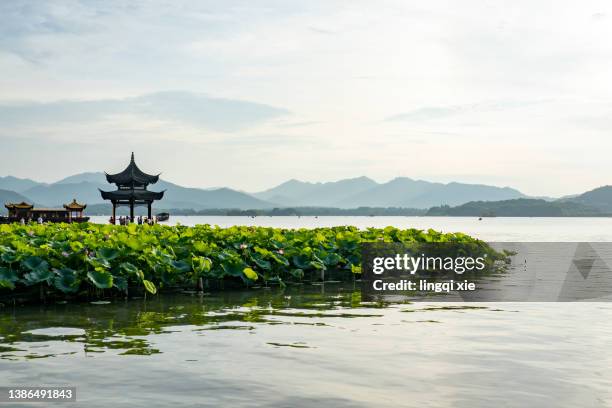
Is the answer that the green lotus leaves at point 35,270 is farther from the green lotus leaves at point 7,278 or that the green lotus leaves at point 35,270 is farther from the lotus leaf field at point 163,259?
the green lotus leaves at point 7,278

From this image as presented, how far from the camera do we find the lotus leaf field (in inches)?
535

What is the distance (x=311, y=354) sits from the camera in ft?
29.5

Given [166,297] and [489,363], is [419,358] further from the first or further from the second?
[166,297]

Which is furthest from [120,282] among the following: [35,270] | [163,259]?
[35,270]

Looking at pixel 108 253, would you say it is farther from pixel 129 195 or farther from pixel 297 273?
pixel 129 195

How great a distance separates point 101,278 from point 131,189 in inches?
1745

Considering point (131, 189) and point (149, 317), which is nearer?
point (149, 317)

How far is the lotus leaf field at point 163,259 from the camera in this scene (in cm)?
1360

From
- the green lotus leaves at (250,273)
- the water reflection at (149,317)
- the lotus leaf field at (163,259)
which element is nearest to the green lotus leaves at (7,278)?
the lotus leaf field at (163,259)

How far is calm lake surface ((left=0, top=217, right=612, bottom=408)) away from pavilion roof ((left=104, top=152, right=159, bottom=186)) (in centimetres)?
4445

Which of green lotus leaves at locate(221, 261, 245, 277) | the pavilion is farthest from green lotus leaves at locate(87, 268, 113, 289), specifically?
the pavilion

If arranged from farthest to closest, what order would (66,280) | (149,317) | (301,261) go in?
(301,261), (66,280), (149,317)

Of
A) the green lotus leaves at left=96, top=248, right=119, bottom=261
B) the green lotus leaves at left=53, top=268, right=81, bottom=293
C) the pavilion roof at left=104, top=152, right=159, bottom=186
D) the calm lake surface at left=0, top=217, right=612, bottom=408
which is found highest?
the pavilion roof at left=104, top=152, right=159, bottom=186

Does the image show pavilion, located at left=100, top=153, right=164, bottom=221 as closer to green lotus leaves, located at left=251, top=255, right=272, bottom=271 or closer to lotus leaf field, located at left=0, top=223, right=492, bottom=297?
lotus leaf field, located at left=0, top=223, right=492, bottom=297
